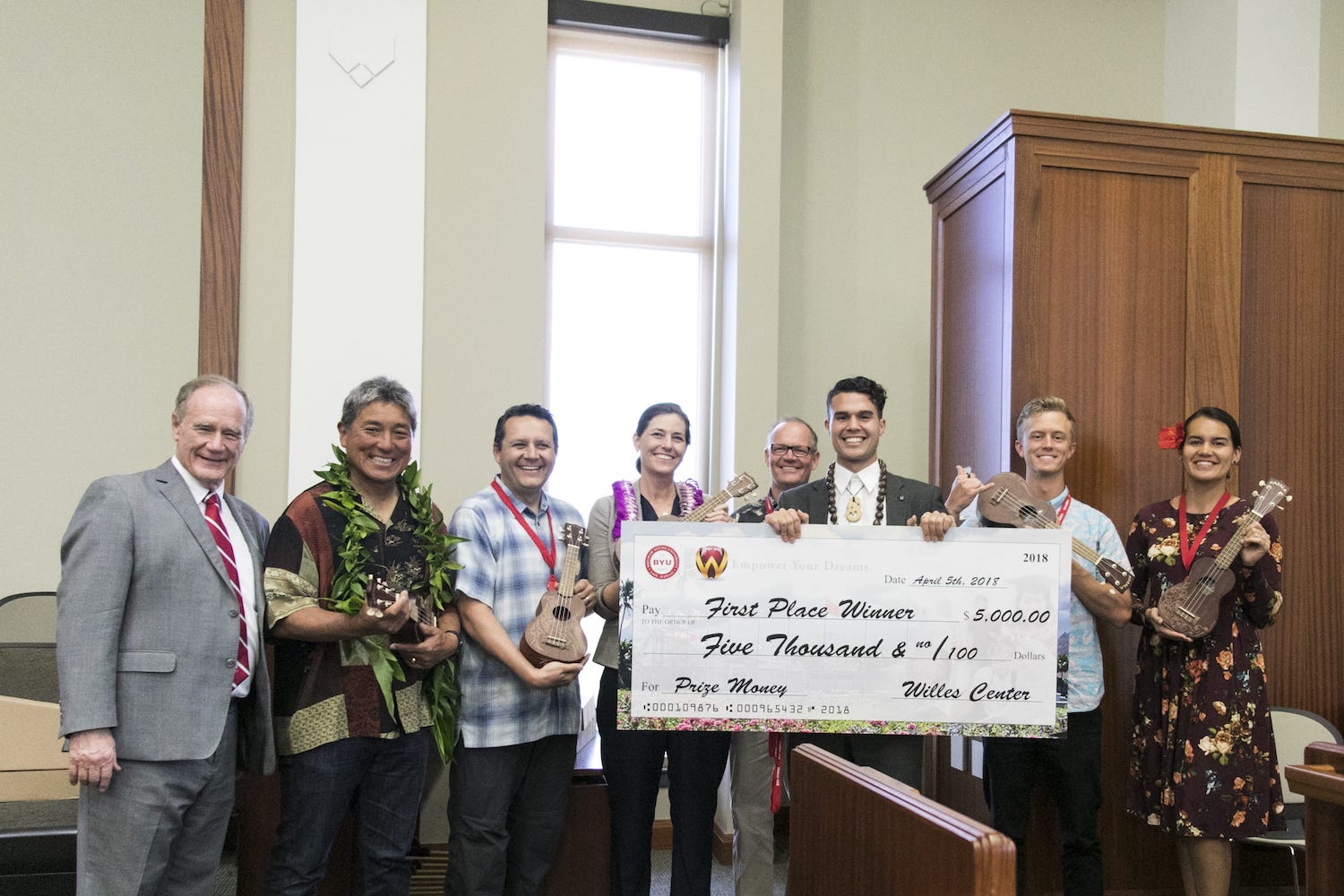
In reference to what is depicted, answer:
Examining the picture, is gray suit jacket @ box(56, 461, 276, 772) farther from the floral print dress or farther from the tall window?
the floral print dress

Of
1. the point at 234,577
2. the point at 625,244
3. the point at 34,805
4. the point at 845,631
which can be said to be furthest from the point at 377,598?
the point at 625,244

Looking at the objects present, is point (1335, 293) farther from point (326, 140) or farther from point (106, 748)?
point (106, 748)

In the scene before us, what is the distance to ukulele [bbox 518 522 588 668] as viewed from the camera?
9.02 feet

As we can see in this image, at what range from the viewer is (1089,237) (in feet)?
11.5

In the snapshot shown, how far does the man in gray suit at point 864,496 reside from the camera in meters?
2.80

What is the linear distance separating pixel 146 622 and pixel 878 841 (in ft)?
5.87

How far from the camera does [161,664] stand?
2359 millimetres

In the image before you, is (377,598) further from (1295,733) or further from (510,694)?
(1295,733)

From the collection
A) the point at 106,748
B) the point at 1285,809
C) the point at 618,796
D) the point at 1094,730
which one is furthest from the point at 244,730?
the point at 1285,809

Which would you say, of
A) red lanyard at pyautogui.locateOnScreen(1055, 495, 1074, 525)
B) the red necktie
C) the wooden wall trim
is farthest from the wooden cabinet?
the wooden wall trim

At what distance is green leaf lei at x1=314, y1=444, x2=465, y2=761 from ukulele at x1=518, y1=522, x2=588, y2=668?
26cm

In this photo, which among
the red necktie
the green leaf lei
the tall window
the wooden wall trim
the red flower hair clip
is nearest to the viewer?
the red necktie

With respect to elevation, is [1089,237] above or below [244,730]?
above

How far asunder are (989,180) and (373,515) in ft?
7.95
